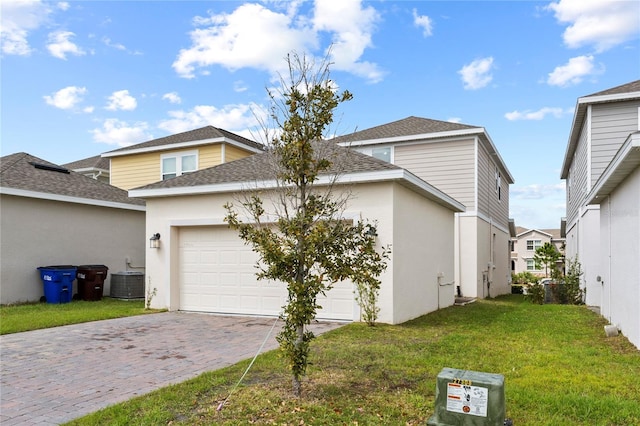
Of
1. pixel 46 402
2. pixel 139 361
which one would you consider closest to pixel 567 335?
pixel 139 361

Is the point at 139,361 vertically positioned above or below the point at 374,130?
below

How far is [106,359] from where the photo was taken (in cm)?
654

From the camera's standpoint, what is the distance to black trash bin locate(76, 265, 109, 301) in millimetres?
13789

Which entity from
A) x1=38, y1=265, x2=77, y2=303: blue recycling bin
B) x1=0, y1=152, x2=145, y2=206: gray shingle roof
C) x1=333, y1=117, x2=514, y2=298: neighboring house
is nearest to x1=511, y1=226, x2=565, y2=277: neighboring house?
x1=333, y1=117, x2=514, y2=298: neighboring house

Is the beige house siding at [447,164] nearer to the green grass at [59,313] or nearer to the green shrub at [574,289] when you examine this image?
the green shrub at [574,289]

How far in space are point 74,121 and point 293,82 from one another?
522 inches

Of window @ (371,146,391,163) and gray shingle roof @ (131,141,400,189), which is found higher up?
window @ (371,146,391,163)

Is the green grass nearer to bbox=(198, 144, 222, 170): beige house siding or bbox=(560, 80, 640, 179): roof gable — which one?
bbox=(198, 144, 222, 170): beige house siding

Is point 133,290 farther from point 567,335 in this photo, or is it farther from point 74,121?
point 567,335

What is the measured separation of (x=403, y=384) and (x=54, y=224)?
12843 mm

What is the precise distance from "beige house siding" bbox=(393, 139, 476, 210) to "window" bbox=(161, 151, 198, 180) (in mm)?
8408

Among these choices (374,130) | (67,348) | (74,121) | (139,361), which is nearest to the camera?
A: (139,361)

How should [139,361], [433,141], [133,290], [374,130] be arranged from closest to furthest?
[139,361], [133,290], [433,141], [374,130]

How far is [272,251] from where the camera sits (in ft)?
14.9
